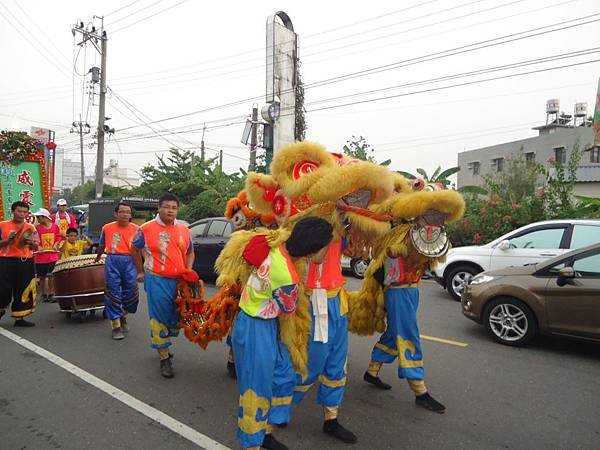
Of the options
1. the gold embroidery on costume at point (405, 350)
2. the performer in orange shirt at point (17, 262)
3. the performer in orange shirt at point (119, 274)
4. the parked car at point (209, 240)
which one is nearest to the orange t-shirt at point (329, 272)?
the gold embroidery on costume at point (405, 350)

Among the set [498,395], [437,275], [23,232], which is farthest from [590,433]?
[23,232]

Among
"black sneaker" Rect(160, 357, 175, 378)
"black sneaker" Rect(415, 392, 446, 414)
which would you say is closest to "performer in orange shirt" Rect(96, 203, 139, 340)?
"black sneaker" Rect(160, 357, 175, 378)

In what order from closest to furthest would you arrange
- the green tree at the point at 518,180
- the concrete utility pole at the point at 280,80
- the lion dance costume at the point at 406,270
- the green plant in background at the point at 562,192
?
the lion dance costume at the point at 406,270
the green plant in background at the point at 562,192
the green tree at the point at 518,180
the concrete utility pole at the point at 280,80

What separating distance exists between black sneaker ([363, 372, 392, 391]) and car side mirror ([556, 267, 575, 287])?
2468mm

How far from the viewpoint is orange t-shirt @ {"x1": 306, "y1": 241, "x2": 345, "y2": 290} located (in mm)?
2807

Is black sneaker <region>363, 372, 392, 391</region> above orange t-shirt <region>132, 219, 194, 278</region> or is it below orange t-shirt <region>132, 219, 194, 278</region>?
below

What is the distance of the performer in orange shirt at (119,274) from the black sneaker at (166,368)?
4.97 feet

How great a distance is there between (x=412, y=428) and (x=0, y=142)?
8711mm

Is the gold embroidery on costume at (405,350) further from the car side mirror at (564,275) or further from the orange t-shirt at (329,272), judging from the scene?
the car side mirror at (564,275)

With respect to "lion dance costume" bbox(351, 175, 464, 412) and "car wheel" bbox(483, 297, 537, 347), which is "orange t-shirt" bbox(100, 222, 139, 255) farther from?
"car wheel" bbox(483, 297, 537, 347)

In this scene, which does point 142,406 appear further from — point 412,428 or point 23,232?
point 23,232

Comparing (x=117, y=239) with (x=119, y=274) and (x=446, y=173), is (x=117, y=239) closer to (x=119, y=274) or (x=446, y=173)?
(x=119, y=274)

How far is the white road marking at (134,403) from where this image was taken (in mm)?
2973

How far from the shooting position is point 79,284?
19.9 ft
